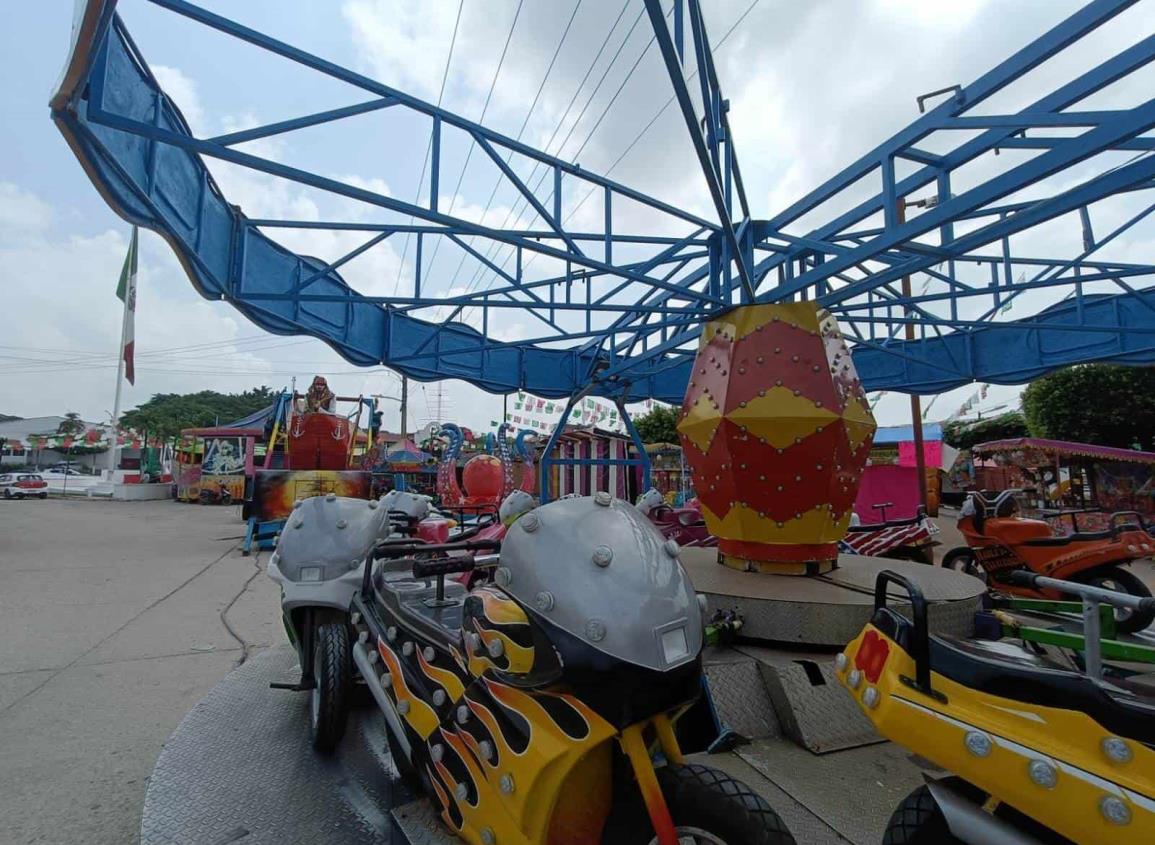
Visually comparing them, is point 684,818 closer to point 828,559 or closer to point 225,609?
point 828,559

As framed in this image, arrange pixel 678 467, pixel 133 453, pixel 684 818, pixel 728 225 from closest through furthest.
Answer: pixel 684 818
pixel 728 225
pixel 678 467
pixel 133 453

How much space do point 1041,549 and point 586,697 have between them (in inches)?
230

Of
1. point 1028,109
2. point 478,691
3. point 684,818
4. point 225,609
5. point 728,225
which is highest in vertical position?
point 1028,109

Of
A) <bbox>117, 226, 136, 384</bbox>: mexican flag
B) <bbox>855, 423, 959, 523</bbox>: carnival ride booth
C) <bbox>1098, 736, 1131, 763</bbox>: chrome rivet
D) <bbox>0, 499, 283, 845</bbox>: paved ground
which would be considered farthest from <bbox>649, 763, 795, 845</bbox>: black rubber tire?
<bbox>117, 226, 136, 384</bbox>: mexican flag

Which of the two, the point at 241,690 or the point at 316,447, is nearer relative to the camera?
the point at 241,690

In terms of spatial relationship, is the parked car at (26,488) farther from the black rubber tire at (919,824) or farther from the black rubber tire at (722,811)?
the black rubber tire at (919,824)

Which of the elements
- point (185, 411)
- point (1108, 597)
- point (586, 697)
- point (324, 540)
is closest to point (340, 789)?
point (324, 540)

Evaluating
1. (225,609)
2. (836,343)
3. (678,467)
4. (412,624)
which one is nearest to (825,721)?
(412,624)

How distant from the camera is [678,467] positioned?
1709cm

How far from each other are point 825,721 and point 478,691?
1.62 m

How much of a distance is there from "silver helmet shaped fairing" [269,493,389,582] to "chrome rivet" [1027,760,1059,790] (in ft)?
9.44

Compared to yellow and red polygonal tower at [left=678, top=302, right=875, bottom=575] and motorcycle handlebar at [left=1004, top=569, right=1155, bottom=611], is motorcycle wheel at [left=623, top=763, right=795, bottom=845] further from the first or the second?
yellow and red polygonal tower at [left=678, top=302, right=875, bottom=575]

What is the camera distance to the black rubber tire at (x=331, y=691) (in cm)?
270

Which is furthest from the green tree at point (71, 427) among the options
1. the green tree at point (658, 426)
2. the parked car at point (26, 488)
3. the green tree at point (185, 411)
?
the green tree at point (658, 426)
